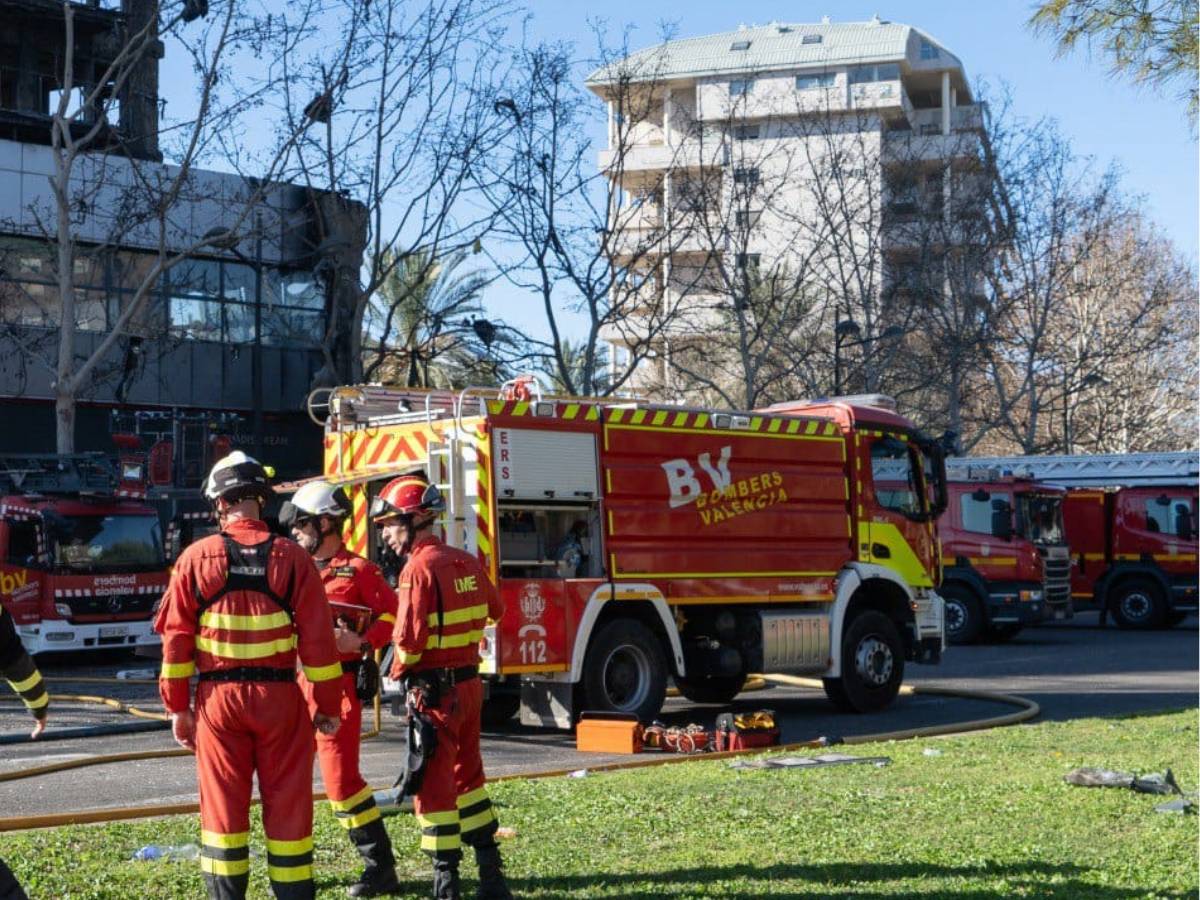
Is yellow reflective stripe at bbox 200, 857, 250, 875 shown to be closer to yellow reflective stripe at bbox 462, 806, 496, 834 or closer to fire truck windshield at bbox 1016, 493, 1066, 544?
yellow reflective stripe at bbox 462, 806, 496, 834

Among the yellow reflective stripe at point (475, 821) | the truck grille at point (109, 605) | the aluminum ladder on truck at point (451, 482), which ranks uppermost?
the aluminum ladder on truck at point (451, 482)

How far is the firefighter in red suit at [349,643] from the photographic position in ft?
22.3

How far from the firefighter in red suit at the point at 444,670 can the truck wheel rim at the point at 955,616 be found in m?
19.7

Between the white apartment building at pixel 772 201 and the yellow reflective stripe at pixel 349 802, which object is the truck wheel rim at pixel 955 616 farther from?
the yellow reflective stripe at pixel 349 802

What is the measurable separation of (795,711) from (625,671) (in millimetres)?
2915

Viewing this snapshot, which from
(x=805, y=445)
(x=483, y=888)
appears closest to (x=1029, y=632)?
(x=805, y=445)

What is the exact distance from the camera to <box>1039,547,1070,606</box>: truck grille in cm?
2630

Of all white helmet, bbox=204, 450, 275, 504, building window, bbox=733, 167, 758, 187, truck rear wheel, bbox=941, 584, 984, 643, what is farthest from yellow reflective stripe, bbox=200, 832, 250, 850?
building window, bbox=733, 167, 758, 187

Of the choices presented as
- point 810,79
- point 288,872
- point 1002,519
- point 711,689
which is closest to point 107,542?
point 711,689

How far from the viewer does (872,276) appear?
38531mm

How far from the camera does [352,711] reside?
7066 millimetres

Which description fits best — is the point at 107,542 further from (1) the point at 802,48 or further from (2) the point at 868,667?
(1) the point at 802,48

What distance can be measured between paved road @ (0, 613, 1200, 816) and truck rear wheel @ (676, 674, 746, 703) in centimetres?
15

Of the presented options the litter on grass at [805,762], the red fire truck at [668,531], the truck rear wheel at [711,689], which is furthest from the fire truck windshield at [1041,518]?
the litter on grass at [805,762]
